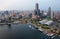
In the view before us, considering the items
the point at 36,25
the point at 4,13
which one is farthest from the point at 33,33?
the point at 4,13

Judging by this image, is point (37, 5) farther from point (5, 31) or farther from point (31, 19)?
point (5, 31)

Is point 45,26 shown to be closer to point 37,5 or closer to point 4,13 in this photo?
point 37,5

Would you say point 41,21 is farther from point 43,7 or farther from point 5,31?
point 5,31

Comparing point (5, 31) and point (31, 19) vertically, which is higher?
point (31, 19)

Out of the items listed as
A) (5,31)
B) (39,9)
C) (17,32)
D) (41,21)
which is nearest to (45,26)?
(41,21)

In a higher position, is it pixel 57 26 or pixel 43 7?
pixel 43 7

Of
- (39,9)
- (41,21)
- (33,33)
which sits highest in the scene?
(39,9)
